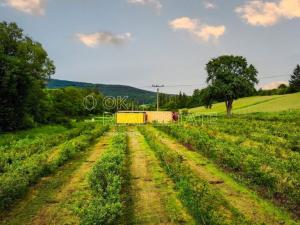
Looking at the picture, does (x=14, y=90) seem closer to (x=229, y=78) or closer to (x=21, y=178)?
(x=21, y=178)

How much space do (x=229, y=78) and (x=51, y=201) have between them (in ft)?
179

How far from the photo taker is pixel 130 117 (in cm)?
6419

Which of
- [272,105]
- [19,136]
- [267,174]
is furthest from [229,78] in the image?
[267,174]

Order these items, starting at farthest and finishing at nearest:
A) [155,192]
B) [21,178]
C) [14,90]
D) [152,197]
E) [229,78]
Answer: [229,78]
[14,90]
[21,178]
[155,192]
[152,197]

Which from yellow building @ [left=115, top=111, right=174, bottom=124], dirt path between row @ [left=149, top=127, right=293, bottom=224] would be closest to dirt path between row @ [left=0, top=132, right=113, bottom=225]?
dirt path between row @ [left=149, top=127, right=293, bottom=224]

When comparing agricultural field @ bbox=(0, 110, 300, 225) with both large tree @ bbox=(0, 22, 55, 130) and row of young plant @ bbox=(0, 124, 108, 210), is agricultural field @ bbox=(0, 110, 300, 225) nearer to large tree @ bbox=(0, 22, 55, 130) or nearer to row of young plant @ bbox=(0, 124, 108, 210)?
row of young plant @ bbox=(0, 124, 108, 210)

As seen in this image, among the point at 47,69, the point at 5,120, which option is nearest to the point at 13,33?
the point at 47,69

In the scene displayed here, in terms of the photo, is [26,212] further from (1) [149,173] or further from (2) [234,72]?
(2) [234,72]

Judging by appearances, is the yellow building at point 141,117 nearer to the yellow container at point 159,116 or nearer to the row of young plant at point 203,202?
the yellow container at point 159,116

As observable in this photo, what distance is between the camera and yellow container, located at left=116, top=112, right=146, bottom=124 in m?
62.8

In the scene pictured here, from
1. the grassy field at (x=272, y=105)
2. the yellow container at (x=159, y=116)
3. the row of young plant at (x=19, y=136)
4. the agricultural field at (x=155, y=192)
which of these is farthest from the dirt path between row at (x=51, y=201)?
the grassy field at (x=272, y=105)

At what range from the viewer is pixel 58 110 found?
238 feet

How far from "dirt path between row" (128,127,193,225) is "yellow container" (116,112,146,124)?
4321 cm

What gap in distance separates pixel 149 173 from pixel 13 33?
42.4 m
